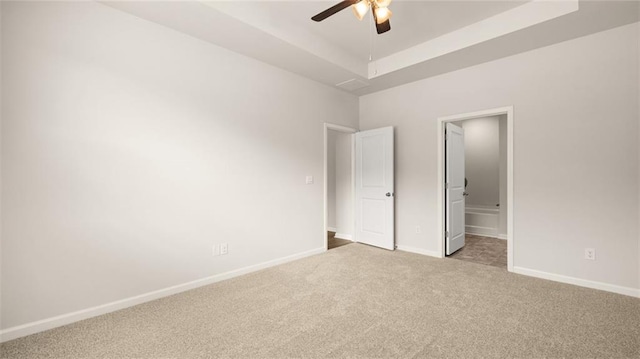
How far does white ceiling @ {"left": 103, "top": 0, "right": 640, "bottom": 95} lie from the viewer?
2.55m

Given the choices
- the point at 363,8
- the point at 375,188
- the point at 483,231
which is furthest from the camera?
the point at 483,231

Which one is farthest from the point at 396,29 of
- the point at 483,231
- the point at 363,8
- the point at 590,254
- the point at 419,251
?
the point at 483,231

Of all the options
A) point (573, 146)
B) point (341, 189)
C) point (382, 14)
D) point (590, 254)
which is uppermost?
point (382, 14)

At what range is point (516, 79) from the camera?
3.35 metres

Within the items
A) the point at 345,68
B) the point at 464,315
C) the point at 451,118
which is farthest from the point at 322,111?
the point at 464,315

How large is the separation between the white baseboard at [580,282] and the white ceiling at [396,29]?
8.47ft

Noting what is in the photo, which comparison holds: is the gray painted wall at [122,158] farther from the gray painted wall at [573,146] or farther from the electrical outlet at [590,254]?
the electrical outlet at [590,254]

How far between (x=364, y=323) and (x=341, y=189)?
334cm

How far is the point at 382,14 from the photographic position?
2.22 m

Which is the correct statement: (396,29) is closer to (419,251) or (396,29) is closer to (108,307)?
(419,251)

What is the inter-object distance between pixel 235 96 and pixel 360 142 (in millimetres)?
2376

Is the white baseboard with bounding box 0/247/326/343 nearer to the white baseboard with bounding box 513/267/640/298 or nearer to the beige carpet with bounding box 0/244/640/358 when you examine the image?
the beige carpet with bounding box 0/244/640/358

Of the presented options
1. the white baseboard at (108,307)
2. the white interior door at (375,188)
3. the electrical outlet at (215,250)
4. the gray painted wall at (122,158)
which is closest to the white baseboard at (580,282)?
the white interior door at (375,188)

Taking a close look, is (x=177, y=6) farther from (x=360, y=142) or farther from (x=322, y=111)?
(x=360, y=142)
